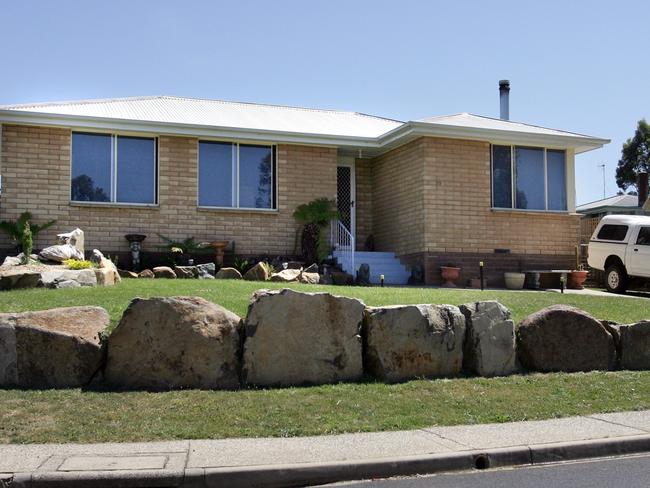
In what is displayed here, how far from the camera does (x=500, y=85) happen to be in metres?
24.2

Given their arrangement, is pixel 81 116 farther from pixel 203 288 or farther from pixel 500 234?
pixel 500 234

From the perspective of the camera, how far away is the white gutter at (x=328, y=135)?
1672 cm

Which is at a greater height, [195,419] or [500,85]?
[500,85]

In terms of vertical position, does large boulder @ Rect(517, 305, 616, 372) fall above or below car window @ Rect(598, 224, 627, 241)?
below

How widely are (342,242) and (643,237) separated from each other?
738 cm

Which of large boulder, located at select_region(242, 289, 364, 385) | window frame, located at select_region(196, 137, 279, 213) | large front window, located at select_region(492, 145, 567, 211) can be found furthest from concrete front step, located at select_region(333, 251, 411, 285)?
large boulder, located at select_region(242, 289, 364, 385)

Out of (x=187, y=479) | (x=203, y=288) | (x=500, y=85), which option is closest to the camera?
(x=187, y=479)

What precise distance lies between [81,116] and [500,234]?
10672 mm

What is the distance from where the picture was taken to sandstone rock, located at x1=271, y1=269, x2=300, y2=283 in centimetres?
1599

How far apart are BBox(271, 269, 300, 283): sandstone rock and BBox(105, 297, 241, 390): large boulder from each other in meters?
7.59

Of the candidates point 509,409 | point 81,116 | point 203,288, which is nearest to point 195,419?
point 509,409

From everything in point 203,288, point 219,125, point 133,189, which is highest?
point 219,125

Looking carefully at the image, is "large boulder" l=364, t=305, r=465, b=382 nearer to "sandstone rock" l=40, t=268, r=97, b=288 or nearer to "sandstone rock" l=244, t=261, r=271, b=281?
"sandstone rock" l=40, t=268, r=97, b=288

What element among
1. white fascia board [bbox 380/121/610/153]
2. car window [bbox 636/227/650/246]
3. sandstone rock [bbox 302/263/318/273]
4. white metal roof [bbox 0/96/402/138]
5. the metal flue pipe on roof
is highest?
the metal flue pipe on roof
